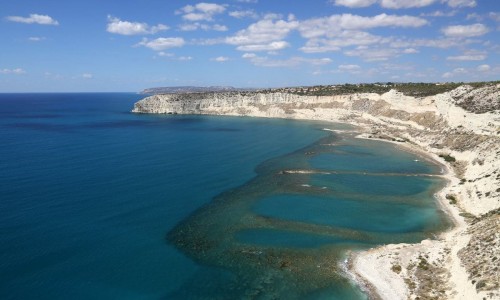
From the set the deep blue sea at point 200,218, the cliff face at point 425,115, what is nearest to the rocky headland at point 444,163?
the cliff face at point 425,115

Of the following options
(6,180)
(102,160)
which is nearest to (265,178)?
(102,160)

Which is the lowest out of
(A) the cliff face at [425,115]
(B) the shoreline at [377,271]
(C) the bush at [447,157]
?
(B) the shoreline at [377,271]

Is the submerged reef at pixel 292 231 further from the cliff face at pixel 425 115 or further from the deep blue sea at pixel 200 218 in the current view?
the cliff face at pixel 425 115

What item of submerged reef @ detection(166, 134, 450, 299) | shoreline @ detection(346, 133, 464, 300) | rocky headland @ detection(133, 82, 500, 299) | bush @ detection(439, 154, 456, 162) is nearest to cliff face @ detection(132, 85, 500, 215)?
rocky headland @ detection(133, 82, 500, 299)

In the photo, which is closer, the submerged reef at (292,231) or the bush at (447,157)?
the submerged reef at (292,231)

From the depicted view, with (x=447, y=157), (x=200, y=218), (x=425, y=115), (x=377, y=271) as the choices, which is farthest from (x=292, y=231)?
(x=425, y=115)

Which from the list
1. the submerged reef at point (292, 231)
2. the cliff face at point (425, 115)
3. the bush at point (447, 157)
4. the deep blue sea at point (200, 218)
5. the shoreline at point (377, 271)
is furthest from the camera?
the bush at point (447, 157)

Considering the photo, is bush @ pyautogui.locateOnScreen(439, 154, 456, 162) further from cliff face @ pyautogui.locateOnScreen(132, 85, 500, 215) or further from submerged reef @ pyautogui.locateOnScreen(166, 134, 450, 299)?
submerged reef @ pyautogui.locateOnScreen(166, 134, 450, 299)
